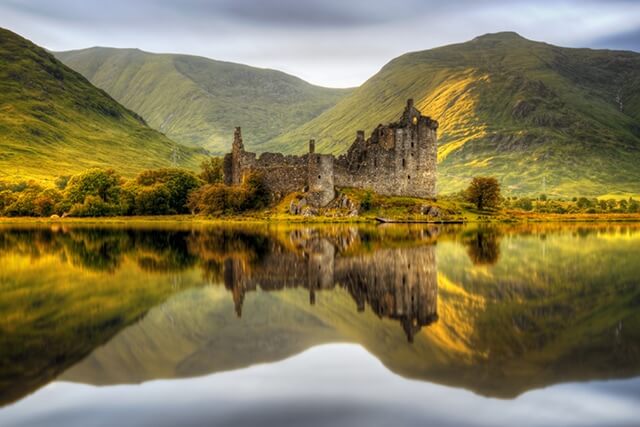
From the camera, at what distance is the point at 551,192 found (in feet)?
538

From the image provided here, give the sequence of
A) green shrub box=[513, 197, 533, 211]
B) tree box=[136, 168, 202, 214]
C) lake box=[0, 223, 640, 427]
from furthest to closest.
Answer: green shrub box=[513, 197, 533, 211]
tree box=[136, 168, 202, 214]
lake box=[0, 223, 640, 427]

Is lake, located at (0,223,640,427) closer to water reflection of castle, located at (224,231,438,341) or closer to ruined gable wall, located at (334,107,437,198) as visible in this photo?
water reflection of castle, located at (224,231,438,341)

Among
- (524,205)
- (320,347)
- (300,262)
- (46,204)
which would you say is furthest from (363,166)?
(320,347)

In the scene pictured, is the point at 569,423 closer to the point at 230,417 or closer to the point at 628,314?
the point at 230,417

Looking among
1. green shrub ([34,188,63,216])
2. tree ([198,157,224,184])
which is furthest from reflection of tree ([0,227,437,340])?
green shrub ([34,188,63,216])

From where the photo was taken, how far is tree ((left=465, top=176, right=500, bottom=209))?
77.4 meters

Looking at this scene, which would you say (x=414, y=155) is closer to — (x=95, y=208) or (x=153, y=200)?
(x=153, y=200)

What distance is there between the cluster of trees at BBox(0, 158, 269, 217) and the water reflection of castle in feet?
Result: 145

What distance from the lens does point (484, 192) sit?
254ft

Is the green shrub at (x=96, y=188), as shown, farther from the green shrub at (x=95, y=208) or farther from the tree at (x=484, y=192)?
the tree at (x=484, y=192)

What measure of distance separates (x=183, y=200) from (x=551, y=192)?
11257cm

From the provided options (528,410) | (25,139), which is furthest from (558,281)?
(25,139)

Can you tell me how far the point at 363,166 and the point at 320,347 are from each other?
6225 cm

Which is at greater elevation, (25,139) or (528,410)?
(25,139)
